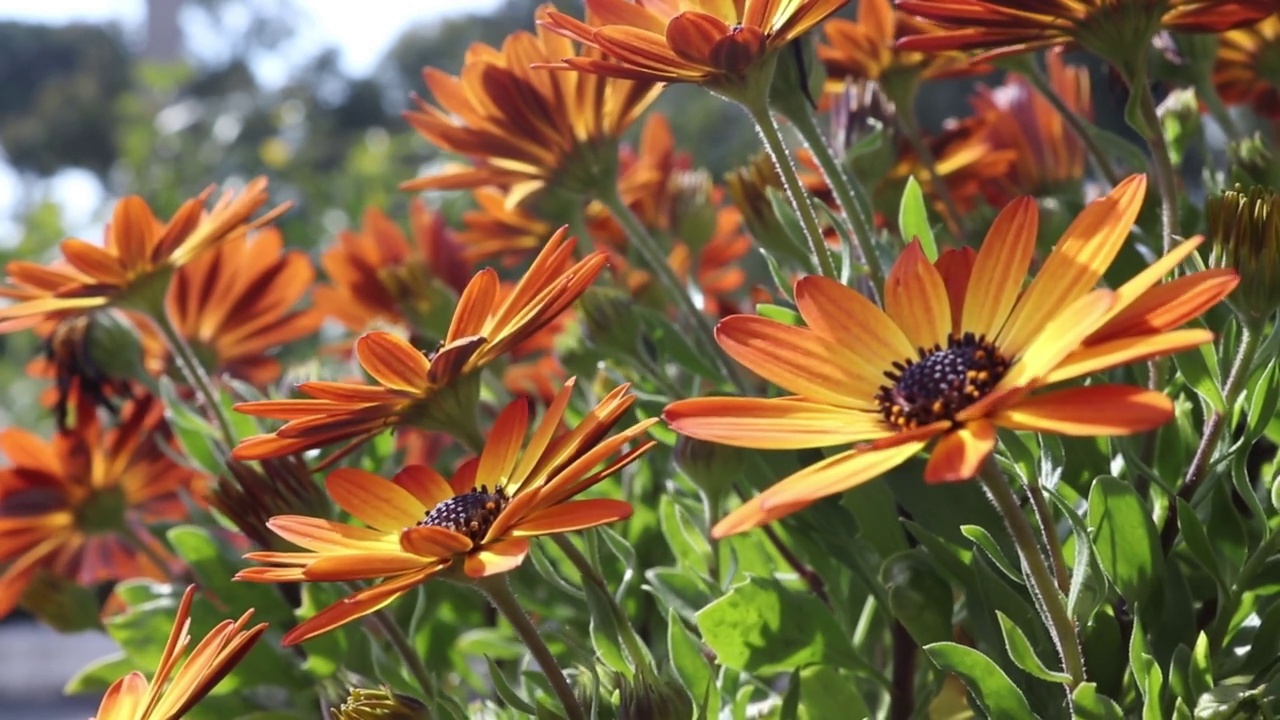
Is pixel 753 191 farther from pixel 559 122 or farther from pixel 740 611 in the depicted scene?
pixel 740 611

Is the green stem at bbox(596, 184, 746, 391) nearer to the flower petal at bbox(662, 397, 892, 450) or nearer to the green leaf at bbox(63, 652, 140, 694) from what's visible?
the flower petal at bbox(662, 397, 892, 450)

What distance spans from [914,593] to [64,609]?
0.42m

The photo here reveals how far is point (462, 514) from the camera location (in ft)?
1.07

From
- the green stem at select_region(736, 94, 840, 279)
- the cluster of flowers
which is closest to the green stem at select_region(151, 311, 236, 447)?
the cluster of flowers

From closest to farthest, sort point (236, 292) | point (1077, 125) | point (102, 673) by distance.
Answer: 1. point (1077, 125)
2. point (102, 673)
3. point (236, 292)

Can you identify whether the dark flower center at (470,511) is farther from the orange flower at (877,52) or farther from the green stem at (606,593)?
the orange flower at (877,52)

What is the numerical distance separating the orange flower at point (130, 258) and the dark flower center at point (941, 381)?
0.24m

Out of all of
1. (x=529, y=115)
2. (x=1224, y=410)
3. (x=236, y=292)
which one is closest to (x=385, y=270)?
(x=236, y=292)

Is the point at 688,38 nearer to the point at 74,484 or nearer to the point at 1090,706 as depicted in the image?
the point at 1090,706

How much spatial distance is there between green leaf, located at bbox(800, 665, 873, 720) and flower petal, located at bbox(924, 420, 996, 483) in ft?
0.45

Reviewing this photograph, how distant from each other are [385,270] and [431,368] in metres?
0.28

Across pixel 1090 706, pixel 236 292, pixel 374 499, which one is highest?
pixel 236 292

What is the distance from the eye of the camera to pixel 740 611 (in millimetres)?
356

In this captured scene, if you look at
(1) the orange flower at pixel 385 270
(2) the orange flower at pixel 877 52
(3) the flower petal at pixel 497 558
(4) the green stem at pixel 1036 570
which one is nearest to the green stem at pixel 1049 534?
(4) the green stem at pixel 1036 570
